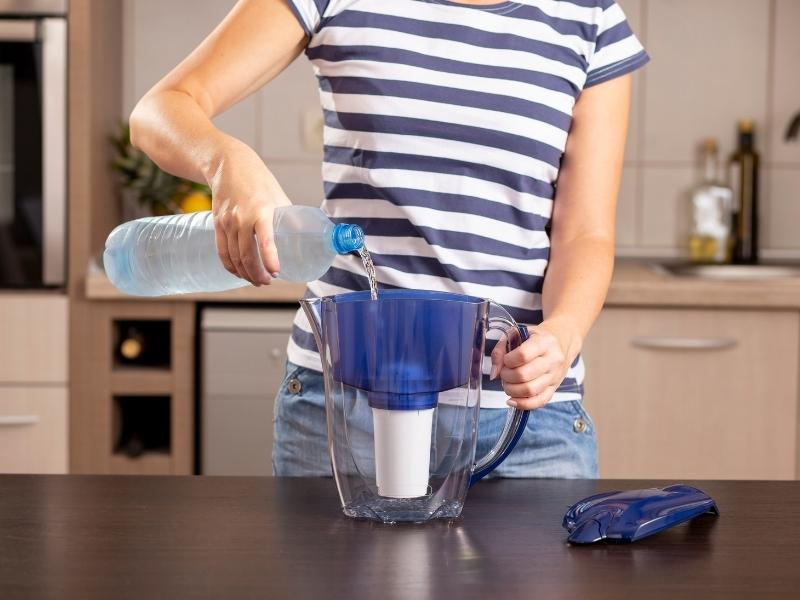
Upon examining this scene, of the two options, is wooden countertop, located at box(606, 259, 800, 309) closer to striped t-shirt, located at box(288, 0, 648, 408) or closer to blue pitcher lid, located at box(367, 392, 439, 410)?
striped t-shirt, located at box(288, 0, 648, 408)

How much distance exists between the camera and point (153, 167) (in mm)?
2506

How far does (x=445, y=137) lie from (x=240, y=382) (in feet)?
3.99

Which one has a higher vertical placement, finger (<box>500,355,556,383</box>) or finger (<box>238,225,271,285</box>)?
finger (<box>238,225,271,285</box>)

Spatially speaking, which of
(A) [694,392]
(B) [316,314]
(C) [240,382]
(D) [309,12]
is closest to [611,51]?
(D) [309,12]

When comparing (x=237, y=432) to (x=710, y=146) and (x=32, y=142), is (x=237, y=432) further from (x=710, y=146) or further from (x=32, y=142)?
(x=710, y=146)

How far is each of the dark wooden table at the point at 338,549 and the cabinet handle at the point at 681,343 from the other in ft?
4.07

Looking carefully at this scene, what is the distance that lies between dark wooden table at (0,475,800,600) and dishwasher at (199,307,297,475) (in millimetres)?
1297

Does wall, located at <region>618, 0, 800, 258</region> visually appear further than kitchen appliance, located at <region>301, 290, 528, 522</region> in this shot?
Yes

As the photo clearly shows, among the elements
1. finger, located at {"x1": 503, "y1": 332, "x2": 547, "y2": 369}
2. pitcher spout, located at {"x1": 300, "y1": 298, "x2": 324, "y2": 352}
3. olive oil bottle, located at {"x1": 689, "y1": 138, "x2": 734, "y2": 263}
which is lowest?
finger, located at {"x1": 503, "y1": 332, "x2": 547, "y2": 369}

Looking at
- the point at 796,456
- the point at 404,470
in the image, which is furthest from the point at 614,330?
the point at 404,470

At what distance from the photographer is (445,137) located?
1137 millimetres

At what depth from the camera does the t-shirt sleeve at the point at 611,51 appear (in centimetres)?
118

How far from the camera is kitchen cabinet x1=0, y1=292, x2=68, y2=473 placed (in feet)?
7.36

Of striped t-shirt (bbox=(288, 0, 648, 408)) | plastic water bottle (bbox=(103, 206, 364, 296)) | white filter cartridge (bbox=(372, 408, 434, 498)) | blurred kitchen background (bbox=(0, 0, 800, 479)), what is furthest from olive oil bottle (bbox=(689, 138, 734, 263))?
white filter cartridge (bbox=(372, 408, 434, 498))
